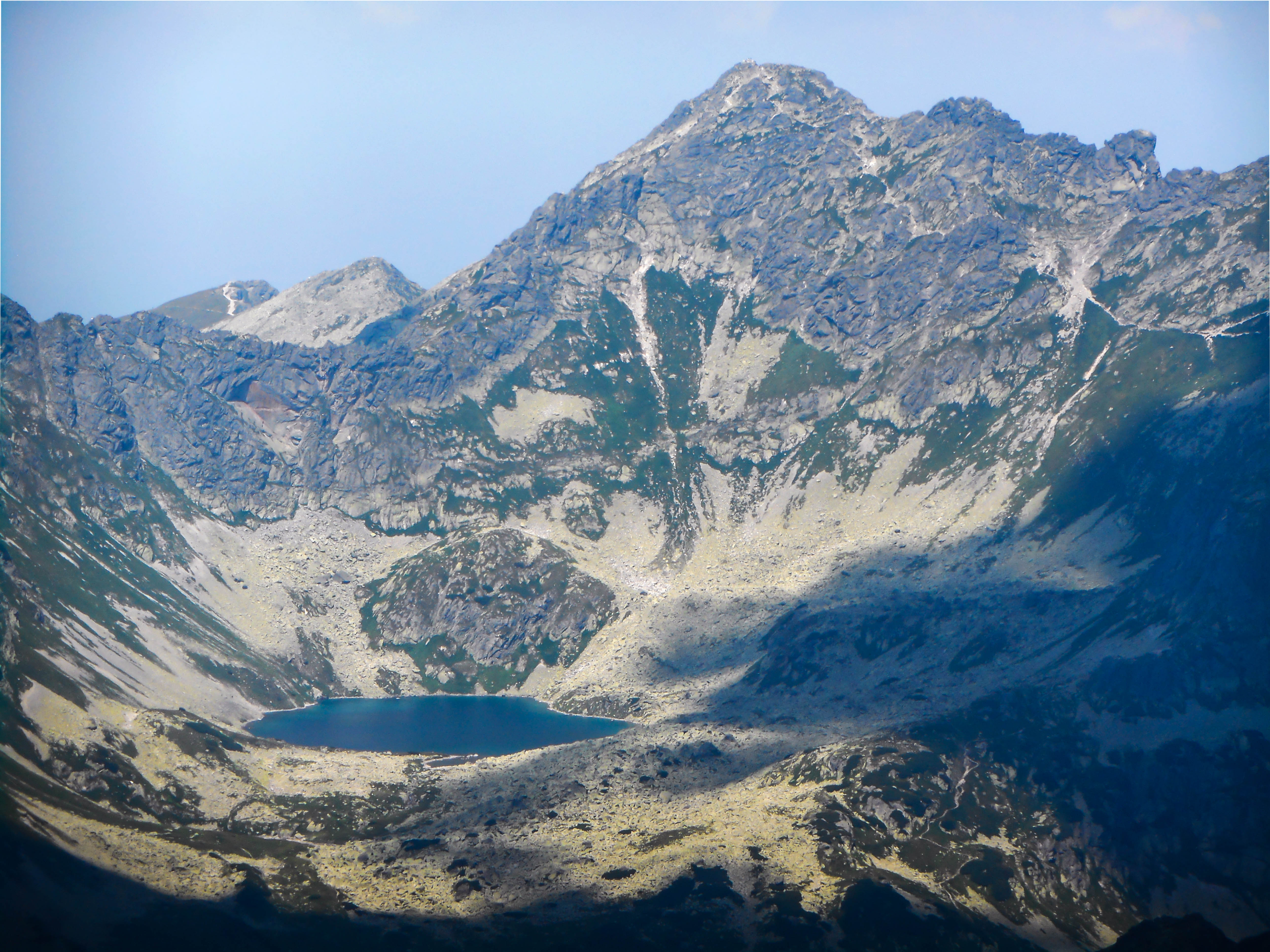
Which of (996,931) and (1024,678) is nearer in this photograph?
(996,931)

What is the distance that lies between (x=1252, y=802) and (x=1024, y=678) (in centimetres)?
5701

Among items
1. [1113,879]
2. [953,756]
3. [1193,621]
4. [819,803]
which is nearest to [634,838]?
[819,803]

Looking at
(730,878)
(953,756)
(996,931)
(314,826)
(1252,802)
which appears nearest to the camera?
(996,931)

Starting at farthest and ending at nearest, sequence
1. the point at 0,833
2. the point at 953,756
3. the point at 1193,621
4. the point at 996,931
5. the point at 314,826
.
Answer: the point at 1193,621 < the point at 953,756 < the point at 314,826 < the point at 996,931 < the point at 0,833

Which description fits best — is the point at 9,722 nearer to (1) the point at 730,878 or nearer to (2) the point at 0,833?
(2) the point at 0,833

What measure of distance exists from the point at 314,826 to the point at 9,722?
4587cm

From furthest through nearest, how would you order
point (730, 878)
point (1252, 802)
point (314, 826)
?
point (314, 826), point (1252, 802), point (730, 878)

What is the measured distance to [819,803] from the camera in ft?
510

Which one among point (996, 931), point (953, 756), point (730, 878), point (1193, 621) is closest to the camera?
point (996, 931)

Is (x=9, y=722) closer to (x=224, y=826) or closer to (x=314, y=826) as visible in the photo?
(x=224, y=826)

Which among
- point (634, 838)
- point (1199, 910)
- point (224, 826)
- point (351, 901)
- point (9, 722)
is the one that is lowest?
point (1199, 910)

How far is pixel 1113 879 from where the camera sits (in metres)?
138

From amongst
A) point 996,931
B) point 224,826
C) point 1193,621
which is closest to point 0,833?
point 224,826

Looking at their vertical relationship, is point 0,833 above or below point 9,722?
below
